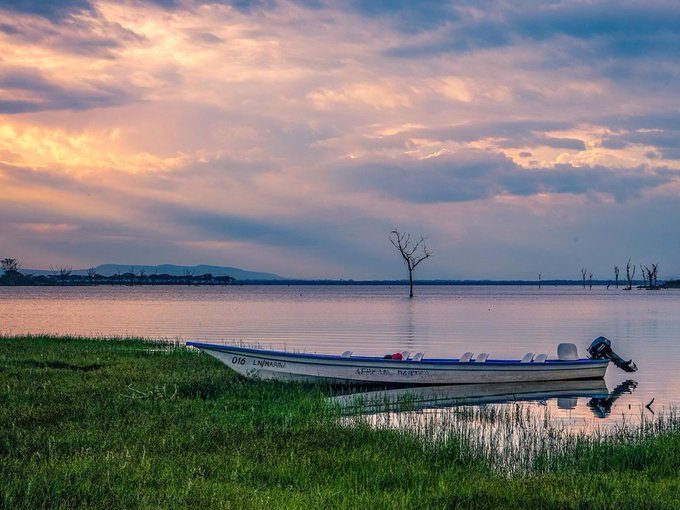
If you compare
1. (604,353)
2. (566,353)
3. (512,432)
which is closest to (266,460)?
(512,432)

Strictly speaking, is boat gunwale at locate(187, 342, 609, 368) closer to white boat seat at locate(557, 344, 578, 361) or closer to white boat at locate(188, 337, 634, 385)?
white boat at locate(188, 337, 634, 385)

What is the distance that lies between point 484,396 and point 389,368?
3.39 m

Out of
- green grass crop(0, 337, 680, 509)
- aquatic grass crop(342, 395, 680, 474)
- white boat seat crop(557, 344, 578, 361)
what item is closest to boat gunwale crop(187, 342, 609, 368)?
white boat seat crop(557, 344, 578, 361)

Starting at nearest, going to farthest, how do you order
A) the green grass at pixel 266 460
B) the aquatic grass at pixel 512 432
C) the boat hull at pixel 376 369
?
the green grass at pixel 266 460 → the aquatic grass at pixel 512 432 → the boat hull at pixel 376 369

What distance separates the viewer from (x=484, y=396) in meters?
25.8

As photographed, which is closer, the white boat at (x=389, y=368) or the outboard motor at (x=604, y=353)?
the white boat at (x=389, y=368)

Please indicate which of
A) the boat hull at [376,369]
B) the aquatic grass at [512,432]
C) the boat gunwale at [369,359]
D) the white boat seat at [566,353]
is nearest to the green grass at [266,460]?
the aquatic grass at [512,432]

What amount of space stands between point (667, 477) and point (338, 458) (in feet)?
17.4

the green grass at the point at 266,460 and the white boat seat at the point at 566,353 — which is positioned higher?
the white boat seat at the point at 566,353

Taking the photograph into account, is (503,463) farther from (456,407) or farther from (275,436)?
(456,407)

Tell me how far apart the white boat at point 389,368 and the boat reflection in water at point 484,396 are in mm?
286

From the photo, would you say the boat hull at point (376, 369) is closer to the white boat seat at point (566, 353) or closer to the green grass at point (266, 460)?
the white boat seat at point (566, 353)

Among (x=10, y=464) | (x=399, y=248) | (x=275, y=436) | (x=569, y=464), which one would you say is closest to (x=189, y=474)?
(x=10, y=464)

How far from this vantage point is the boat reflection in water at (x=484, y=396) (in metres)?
22.2
